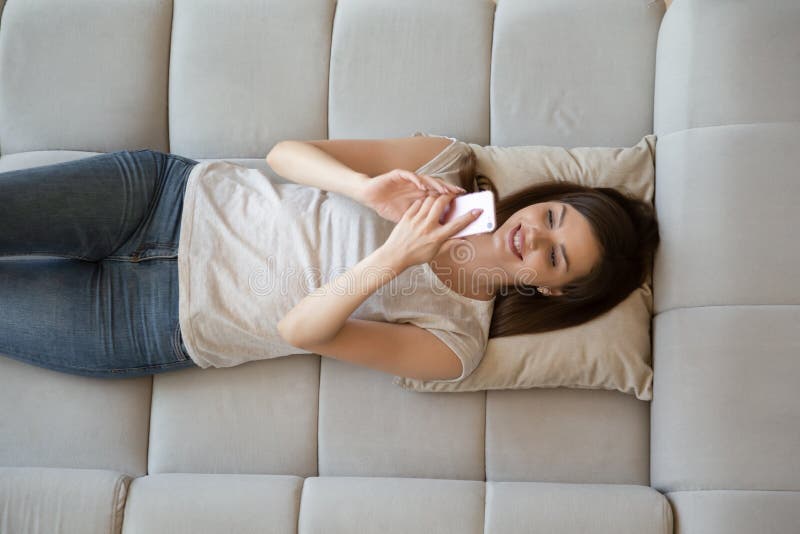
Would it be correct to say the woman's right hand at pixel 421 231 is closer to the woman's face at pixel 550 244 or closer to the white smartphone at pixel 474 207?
the white smartphone at pixel 474 207

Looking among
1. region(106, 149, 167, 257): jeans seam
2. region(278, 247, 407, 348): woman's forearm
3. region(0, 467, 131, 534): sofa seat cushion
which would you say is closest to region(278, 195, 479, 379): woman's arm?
region(278, 247, 407, 348): woman's forearm

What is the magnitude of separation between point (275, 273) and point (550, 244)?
64 centimetres

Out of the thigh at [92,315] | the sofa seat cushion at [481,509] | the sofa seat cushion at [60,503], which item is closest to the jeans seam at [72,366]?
the thigh at [92,315]

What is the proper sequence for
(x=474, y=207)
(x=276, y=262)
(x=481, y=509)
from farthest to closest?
(x=276, y=262)
(x=481, y=509)
(x=474, y=207)

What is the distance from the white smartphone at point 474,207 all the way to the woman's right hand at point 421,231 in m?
0.02

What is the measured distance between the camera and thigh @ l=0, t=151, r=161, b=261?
1.49m

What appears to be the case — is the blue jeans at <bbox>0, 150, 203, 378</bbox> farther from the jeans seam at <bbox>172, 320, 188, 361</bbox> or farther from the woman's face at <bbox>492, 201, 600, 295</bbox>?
the woman's face at <bbox>492, 201, 600, 295</bbox>

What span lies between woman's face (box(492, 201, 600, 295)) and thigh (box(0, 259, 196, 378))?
2.68ft

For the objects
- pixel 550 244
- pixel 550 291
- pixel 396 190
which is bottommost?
pixel 550 291

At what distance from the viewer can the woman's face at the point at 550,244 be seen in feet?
4.83

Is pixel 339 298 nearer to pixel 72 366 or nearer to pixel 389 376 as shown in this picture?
pixel 389 376

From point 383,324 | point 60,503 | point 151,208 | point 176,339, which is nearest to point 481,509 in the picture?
point 383,324

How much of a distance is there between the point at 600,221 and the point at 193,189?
97 centimetres

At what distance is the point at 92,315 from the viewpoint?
61.7 inches
